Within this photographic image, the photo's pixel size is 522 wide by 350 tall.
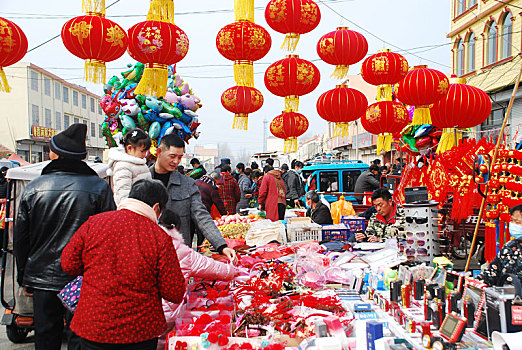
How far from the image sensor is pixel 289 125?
788 cm

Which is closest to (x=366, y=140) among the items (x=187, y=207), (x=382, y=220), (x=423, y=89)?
(x=423, y=89)

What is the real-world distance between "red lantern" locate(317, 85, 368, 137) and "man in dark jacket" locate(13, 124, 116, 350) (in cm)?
447

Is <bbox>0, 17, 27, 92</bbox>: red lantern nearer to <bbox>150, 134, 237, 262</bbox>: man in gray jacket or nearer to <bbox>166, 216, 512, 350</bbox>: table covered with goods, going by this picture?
<bbox>150, 134, 237, 262</bbox>: man in gray jacket

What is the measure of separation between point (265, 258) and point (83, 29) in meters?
3.36

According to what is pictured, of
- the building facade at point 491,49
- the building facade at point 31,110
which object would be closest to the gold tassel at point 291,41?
the building facade at point 491,49

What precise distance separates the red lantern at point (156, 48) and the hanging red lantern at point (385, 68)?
3170 mm

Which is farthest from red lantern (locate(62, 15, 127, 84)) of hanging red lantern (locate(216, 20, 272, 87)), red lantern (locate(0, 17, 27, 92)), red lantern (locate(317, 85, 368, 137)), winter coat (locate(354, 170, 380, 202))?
winter coat (locate(354, 170, 380, 202))

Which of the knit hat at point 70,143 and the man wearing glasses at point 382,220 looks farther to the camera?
the man wearing glasses at point 382,220

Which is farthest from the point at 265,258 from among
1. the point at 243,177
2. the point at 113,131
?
the point at 243,177

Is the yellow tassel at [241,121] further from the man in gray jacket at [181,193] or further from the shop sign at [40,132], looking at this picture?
the shop sign at [40,132]

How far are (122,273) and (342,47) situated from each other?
5.02 meters

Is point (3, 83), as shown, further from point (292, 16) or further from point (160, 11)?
point (292, 16)

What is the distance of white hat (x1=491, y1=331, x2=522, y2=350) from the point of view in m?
1.92

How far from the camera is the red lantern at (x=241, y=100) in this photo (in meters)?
6.73
